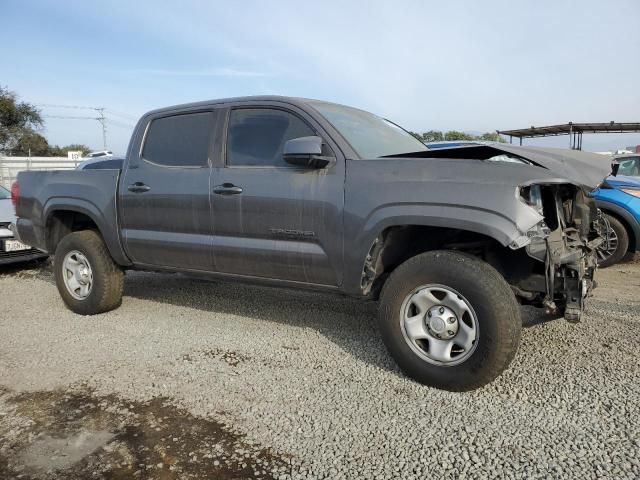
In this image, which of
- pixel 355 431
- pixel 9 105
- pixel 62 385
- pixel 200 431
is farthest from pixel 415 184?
pixel 9 105

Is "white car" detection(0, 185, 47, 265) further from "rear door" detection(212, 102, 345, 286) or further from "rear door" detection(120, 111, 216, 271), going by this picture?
"rear door" detection(212, 102, 345, 286)

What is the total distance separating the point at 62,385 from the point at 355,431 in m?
2.00

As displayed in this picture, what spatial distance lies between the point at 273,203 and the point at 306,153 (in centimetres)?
49

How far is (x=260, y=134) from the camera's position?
3.98 m

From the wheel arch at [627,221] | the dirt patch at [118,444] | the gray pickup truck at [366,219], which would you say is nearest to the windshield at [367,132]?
the gray pickup truck at [366,219]

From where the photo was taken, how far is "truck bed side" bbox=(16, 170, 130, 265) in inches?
186

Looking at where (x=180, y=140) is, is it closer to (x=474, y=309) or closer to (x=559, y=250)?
(x=474, y=309)

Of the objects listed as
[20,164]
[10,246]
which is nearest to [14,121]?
[20,164]

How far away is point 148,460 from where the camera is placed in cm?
251

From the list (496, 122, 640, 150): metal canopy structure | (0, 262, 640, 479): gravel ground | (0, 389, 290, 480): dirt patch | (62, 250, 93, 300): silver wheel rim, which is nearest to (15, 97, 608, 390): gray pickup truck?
(62, 250, 93, 300): silver wheel rim

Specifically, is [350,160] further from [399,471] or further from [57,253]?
[57,253]

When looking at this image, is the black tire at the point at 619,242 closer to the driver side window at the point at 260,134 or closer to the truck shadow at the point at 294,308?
the truck shadow at the point at 294,308

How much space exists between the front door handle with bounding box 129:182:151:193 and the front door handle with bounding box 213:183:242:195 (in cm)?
80

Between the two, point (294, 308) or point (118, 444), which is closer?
point (118, 444)
